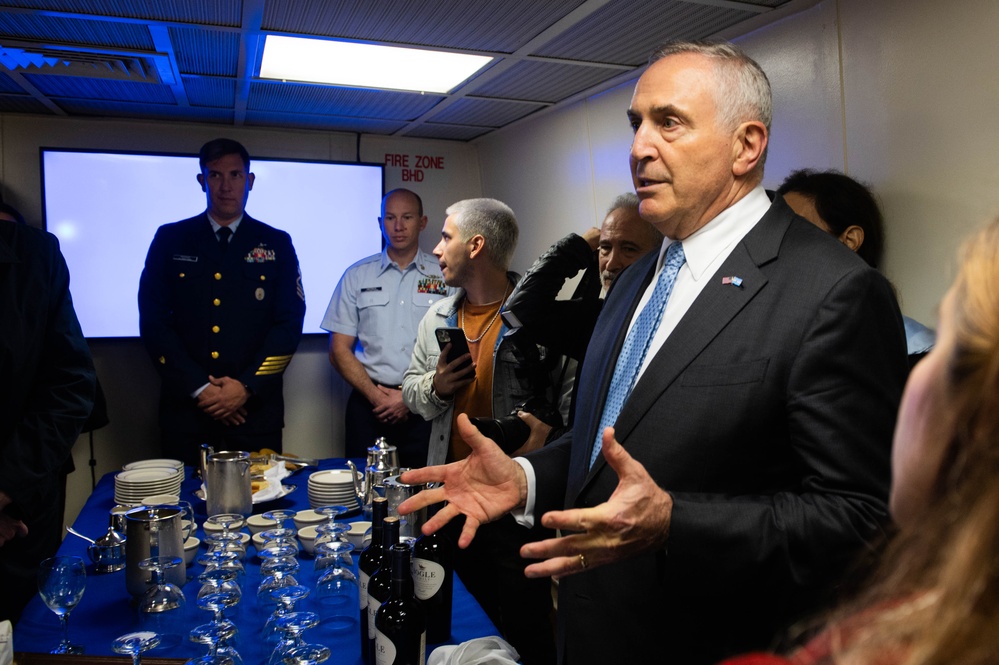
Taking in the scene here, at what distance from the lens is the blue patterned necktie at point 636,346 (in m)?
1.50

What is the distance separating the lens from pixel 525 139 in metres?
4.84

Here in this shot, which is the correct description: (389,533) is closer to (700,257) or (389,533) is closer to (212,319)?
(700,257)

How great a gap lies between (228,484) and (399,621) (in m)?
1.18

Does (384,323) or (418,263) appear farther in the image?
(418,263)

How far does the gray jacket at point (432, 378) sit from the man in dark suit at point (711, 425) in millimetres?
1001

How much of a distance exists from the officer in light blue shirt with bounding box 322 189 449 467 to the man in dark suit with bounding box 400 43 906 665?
2.82 meters

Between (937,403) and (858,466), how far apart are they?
0.79m

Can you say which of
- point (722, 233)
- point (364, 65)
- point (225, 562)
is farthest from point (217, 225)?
point (722, 233)

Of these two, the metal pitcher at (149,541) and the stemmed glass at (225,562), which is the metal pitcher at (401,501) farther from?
the metal pitcher at (149,541)

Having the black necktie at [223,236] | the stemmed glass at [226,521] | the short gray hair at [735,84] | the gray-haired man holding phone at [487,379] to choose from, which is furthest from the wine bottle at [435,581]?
the black necktie at [223,236]

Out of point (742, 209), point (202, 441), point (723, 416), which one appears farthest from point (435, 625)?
point (202, 441)

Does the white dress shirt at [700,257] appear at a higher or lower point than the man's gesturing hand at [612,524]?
higher

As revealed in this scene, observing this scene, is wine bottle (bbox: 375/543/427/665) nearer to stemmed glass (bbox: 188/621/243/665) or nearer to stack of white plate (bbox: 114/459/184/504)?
stemmed glass (bbox: 188/621/243/665)

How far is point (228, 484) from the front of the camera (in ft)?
7.39
